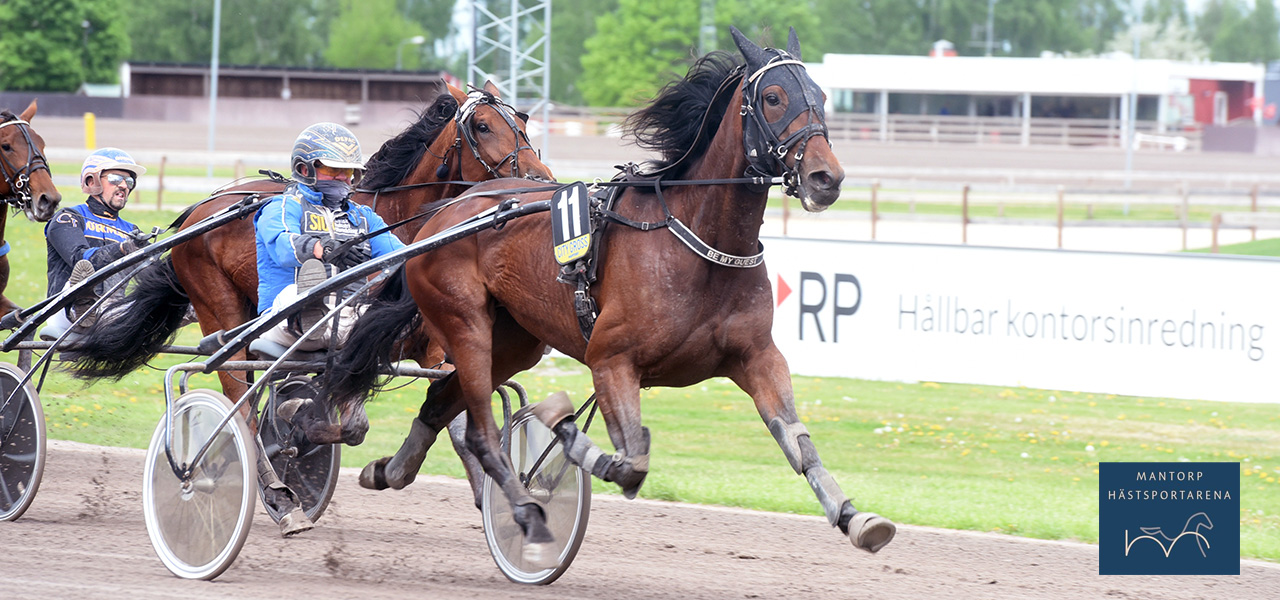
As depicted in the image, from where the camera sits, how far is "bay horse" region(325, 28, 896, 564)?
13.5 ft

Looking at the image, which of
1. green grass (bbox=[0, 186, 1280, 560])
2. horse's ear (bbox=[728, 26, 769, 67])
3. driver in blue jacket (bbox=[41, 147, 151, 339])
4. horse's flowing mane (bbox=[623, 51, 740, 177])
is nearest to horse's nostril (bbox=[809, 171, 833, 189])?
horse's ear (bbox=[728, 26, 769, 67])

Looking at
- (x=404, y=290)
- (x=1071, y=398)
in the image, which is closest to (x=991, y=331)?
(x=1071, y=398)

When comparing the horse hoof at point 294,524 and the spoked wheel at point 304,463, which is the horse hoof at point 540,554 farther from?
the spoked wheel at point 304,463

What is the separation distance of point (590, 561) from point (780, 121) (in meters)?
2.01

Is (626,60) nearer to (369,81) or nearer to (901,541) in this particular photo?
(369,81)

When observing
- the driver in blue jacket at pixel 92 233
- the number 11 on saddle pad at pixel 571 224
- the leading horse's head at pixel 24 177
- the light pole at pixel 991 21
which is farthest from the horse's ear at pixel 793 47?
the light pole at pixel 991 21

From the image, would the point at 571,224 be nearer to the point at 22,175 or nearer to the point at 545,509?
the point at 545,509

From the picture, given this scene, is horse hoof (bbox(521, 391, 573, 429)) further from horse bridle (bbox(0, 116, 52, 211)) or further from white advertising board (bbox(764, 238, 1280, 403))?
white advertising board (bbox(764, 238, 1280, 403))

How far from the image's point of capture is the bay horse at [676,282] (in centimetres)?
412

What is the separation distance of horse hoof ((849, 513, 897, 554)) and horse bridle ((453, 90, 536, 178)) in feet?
9.77

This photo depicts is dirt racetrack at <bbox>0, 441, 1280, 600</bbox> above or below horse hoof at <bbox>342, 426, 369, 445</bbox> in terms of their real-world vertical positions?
below

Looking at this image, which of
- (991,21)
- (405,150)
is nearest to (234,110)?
(405,150)

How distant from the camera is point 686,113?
15.1ft

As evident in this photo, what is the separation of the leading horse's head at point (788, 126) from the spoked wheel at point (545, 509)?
131cm
